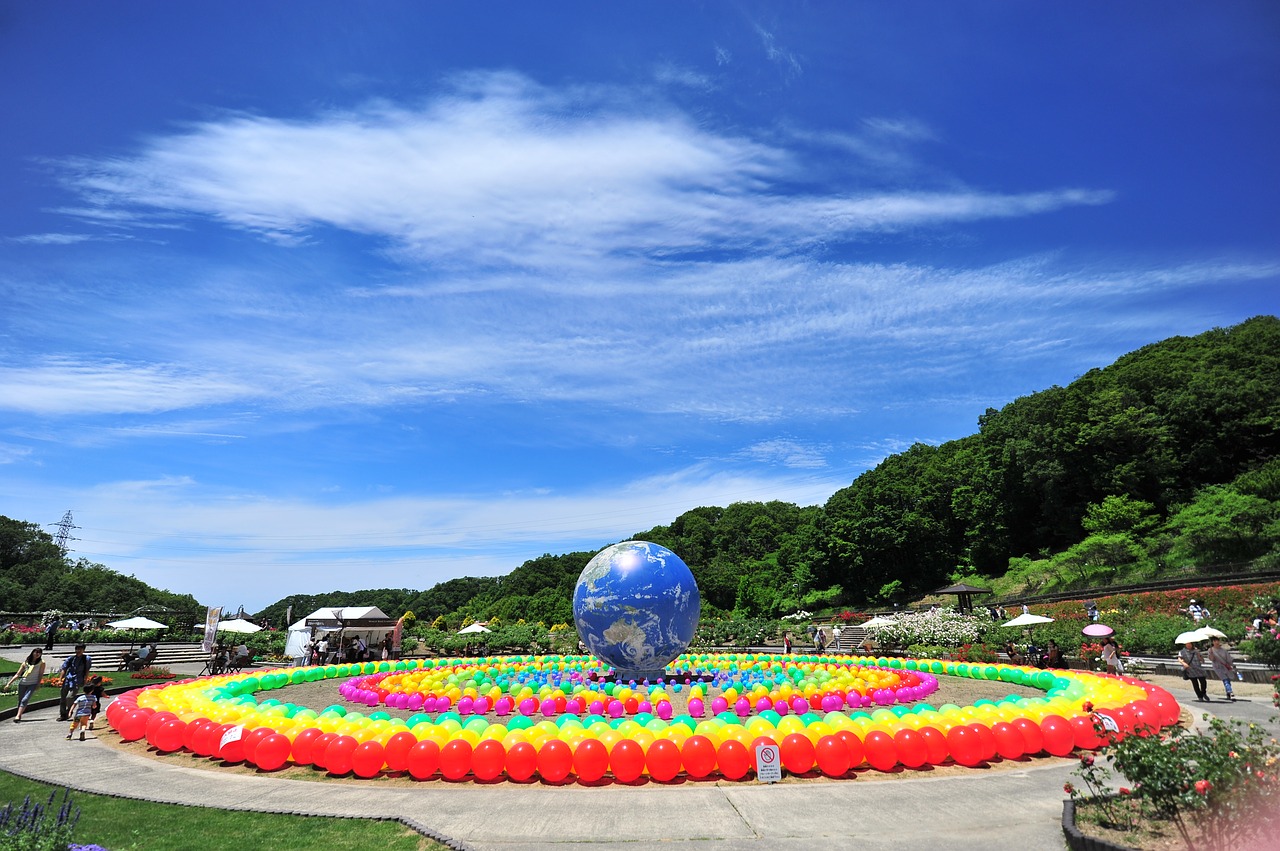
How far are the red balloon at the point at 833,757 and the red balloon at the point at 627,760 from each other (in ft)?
9.49

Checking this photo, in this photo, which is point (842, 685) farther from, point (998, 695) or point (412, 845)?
point (412, 845)

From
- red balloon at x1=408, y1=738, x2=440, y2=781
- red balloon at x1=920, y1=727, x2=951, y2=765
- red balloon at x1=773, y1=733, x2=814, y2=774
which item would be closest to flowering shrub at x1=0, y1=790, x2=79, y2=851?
red balloon at x1=408, y1=738, x2=440, y2=781

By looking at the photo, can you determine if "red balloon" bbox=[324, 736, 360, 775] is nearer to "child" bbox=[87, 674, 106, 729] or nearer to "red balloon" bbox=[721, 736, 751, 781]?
"red balloon" bbox=[721, 736, 751, 781]

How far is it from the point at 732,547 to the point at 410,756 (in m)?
95.3

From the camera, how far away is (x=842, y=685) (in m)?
19.8

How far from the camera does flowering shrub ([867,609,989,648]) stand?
110ft

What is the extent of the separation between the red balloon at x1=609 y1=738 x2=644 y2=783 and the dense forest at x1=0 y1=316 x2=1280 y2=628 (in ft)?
127

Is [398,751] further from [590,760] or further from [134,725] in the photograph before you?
[134,725]

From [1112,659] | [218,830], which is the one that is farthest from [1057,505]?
[218,830]

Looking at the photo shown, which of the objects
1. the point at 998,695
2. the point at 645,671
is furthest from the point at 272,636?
the point at 998,695

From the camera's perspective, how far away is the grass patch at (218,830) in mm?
8469

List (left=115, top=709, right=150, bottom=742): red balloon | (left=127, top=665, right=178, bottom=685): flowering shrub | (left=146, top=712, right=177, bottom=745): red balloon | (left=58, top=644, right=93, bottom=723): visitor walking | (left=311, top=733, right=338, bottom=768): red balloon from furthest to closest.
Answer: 1. (left=127, top=665, right=178, bottom=685): flowering shrub
2. (left=58, top=644, right=93, bottom=723): visitor walking
3. (left=115, top=709, right=150, bottom=742): red balloon
4. (left=146, top=712, right=177, bottom=745): red balloon
5. (left=311, top=733, right=338, bottom=768): red balloon

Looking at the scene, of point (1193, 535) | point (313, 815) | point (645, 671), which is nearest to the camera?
point (313, 815)

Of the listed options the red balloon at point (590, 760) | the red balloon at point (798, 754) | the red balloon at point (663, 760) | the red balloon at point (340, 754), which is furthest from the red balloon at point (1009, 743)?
the red balloon at point (340, 754)
